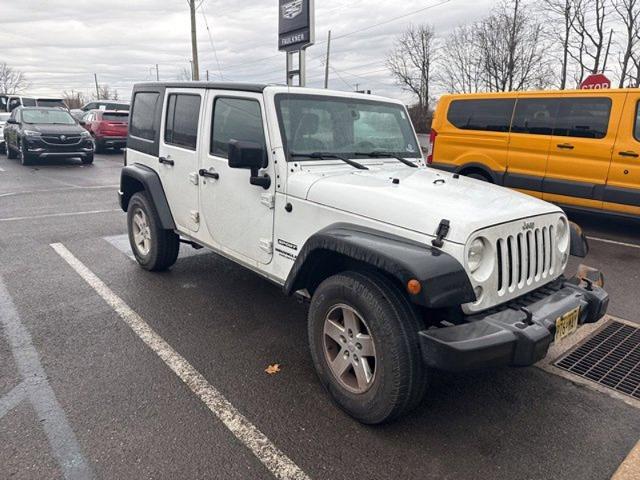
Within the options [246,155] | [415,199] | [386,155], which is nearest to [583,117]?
[386,155]

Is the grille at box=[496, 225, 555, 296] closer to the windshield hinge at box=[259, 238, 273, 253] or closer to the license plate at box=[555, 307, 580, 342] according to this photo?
the license plate at box=[555, 307, 580, 342]

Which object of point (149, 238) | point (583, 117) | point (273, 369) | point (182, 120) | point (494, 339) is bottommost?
point (273, 369)

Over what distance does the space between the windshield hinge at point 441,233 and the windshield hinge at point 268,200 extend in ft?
4.27

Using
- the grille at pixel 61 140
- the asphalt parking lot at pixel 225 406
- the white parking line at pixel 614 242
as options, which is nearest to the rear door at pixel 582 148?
the white parking line at pixel 614 242

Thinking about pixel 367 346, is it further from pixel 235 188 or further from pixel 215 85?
pixel 215 85

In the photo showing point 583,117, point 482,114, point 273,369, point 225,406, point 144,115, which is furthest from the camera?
point 482,114

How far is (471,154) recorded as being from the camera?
816 cm

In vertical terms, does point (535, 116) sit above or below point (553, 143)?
above

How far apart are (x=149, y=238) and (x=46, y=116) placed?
1197 cm

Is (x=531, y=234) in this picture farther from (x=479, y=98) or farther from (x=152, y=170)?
(x=479, y=98)

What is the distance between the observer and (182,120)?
4.36 m

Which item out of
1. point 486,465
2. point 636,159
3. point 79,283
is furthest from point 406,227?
point 636,159

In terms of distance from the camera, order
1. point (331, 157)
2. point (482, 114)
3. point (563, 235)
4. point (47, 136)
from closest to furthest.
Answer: point (563, 235), point (331, 157), point (482, 114), point (47, 136)

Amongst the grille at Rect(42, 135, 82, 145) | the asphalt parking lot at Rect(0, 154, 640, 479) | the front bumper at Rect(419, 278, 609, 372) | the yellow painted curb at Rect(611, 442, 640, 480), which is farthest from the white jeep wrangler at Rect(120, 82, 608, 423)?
the grille at Rect(42, 135, 82, 145)
